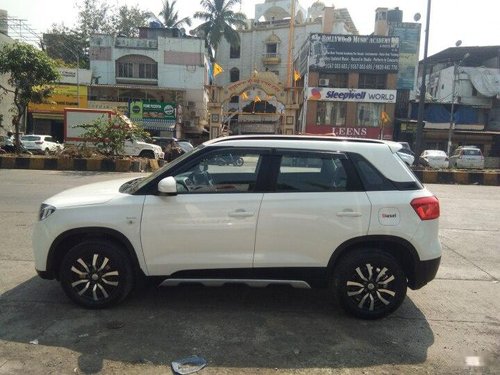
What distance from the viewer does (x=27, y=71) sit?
1853 cm

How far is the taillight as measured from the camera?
3.94 metres

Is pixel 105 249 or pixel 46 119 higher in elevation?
pixel 46 119

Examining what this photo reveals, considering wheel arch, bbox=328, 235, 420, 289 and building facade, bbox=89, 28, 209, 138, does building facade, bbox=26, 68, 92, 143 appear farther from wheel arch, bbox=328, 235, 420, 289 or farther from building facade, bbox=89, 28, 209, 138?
wheel arch, bbox=328, 235, 420, 289

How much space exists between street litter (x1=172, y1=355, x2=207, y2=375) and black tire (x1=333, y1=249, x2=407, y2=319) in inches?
55.4

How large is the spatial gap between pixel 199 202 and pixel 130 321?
120 cm

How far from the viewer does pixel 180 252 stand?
3.91 m

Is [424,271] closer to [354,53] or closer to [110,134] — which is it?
[110,134]

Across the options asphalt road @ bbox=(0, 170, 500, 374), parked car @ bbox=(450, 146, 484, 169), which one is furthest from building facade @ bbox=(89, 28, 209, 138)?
asphalt road @ bbox=(0, 170, 500, 374)

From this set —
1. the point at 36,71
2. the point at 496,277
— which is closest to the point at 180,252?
the point at 496,277

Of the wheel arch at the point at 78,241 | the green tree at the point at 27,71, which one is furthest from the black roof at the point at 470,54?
the wheel arch at the point at 78,241

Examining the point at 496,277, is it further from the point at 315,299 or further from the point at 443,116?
the point at 443,116

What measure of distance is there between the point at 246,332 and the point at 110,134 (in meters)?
16.2

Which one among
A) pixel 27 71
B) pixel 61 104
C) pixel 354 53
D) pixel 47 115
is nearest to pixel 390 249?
pixel 27 71

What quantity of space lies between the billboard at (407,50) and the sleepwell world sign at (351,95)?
20.2 feet
